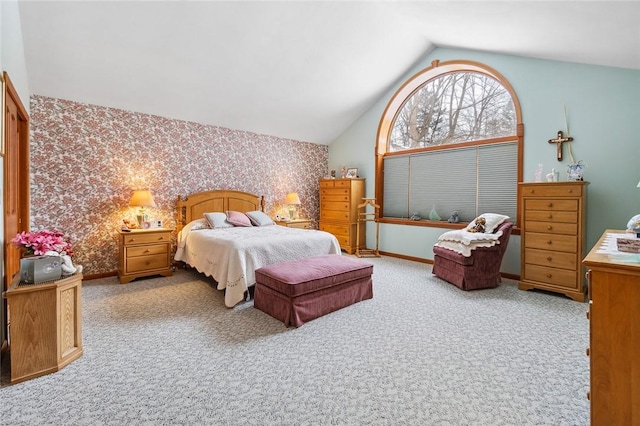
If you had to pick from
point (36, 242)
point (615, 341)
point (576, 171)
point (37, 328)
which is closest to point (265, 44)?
point (36, 242)

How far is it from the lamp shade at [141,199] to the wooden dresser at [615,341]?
15.6ft

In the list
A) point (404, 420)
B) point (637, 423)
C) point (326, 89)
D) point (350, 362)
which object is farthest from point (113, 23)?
point (637, 423)

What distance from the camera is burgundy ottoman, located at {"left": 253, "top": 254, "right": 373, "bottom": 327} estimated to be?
9.33 ft

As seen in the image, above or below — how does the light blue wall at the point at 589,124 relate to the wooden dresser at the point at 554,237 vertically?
above

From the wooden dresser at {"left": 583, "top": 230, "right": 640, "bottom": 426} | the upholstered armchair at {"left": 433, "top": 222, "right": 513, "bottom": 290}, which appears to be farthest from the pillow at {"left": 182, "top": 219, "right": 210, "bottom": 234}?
the wooden dresser at {"left": 583, "top": 230, "right": 640, "bottom": 426}

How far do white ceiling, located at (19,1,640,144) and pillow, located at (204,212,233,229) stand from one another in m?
1.69

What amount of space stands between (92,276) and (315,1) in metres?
4.77

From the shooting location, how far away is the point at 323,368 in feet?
7.04

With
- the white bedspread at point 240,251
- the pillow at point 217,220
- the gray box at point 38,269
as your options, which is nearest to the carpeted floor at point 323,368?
the white bedspread at point 240,251

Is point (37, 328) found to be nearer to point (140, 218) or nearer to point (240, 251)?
point (240, 251)

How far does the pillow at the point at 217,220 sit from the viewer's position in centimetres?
484

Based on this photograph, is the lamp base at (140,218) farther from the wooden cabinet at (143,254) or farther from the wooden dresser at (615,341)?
the wooden dresser at (615,341)

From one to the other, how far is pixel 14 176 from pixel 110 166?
52.6 inches

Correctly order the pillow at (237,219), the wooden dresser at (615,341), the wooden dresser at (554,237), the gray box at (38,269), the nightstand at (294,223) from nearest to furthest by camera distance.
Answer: the wooden dresser at (615,341)
the gray box at (38,269)
the wooden dresser at (554,237)
the pillow at (237,219)
the nightstand at (294,223)
